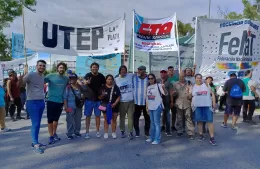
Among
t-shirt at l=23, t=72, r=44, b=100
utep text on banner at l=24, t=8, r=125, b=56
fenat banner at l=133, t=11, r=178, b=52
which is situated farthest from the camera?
fenat banner at l=133, t=11, r=178, b=52

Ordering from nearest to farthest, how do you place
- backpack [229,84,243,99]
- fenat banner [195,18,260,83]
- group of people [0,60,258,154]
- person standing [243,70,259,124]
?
1. group of people [0,60,258,154]
2. backpack [229,84,243,99]
3. person standing [243,70,259,124]
4. fenat banner [195,18,260,83]

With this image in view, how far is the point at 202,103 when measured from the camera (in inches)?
220

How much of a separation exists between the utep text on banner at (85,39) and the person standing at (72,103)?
253 centimetres

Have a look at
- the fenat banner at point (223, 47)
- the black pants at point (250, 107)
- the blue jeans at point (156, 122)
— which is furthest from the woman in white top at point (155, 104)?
the black pants at point (250, 107)

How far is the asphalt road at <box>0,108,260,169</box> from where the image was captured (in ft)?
13.7

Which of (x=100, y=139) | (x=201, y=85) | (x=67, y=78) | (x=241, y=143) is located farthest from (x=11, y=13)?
(x=241, y=143)

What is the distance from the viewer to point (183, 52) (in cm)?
1405

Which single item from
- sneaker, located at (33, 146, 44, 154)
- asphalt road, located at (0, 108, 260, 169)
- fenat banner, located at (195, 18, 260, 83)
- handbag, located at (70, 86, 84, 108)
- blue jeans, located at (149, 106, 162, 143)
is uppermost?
fenat banner, located at (195, 18, 260, 83)

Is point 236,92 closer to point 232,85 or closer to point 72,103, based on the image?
point 232,85

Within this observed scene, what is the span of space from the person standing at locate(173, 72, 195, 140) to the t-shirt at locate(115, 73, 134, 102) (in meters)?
1.12

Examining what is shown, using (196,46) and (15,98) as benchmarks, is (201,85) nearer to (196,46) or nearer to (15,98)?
(196,46)

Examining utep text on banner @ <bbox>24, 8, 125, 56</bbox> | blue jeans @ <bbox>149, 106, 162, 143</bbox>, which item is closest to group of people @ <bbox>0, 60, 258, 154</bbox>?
blue jeans @ <bbox>149, 106, 162, 143</bbox>

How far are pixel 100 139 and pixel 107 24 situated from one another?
4.27m

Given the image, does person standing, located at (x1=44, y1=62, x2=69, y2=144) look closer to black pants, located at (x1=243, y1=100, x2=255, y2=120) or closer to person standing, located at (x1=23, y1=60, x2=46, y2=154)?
person standing, located at (x1=23, y1=60, x2=46, y2=154)
